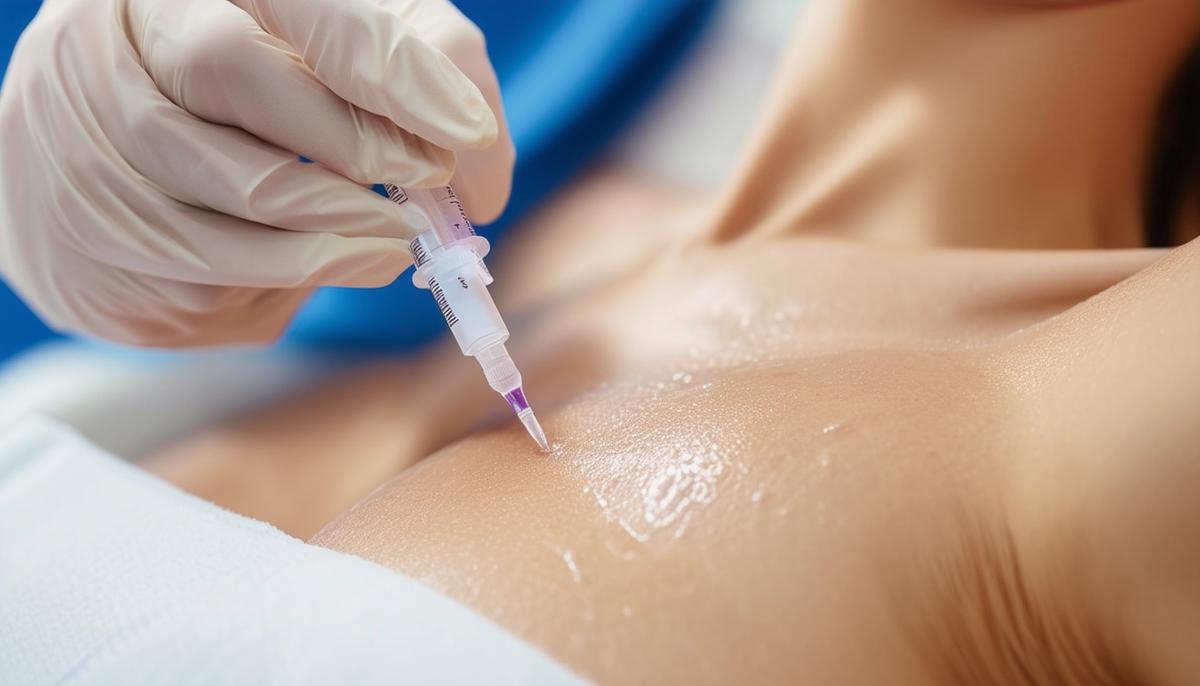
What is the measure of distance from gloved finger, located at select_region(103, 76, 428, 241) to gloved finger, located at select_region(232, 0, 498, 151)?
2.8 inches

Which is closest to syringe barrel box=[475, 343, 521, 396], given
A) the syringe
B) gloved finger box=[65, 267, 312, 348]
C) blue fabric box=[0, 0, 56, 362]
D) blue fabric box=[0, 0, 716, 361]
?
the syringe

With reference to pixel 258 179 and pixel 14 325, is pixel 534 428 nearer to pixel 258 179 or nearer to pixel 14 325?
pixel 258 179

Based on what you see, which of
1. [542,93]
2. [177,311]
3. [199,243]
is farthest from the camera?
[542,93]

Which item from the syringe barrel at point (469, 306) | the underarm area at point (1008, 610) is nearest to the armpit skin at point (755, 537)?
the underarm area at point (1008, 610)

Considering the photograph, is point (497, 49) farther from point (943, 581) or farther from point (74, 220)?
point (943, 581)

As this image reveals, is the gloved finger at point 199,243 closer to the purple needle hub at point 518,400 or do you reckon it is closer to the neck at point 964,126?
the purple needle hub at point 518,400

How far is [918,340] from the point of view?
2.70 feet

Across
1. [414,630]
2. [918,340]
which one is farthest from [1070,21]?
[414,630]

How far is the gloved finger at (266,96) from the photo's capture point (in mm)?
Answer: 736

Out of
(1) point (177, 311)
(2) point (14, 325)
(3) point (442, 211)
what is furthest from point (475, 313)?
(2) point (14, 325)

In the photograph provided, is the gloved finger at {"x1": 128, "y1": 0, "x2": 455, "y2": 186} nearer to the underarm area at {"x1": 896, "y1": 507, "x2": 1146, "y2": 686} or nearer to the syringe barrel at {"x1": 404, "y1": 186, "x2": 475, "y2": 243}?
the syringe barrel at {"x1": 404, "y1": 186, "x2": 475, "y2": 243}

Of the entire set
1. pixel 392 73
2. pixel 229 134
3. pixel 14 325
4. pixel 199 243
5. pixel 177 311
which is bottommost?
pixel 14 325

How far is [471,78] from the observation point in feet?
2.97

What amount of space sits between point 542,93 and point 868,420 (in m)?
1.16
